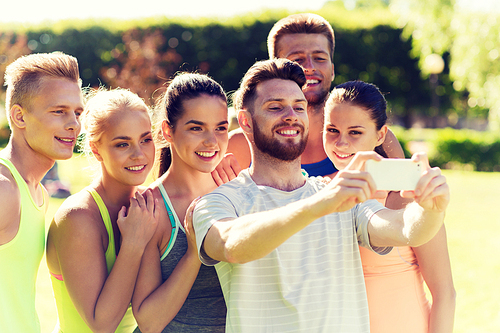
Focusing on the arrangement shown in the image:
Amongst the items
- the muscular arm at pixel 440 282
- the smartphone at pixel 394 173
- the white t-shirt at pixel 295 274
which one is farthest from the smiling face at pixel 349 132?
the smartphone at pixel 394 173

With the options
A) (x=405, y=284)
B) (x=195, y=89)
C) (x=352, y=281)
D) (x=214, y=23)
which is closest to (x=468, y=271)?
(x=405, y=284)

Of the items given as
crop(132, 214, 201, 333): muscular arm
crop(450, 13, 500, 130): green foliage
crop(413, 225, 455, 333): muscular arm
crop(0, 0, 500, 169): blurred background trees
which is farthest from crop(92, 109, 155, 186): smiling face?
crop(450, 13, 500, 130): green foliage

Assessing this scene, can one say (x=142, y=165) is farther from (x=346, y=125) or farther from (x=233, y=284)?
(x=346, y=125)

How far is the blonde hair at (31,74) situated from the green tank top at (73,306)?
654 millimetres

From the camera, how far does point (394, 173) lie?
187 cm

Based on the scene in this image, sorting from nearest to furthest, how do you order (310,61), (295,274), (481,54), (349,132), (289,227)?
1. (289,227)
2. (295,274)
3. (349,132)
4. (310,61)
5. (481,54)

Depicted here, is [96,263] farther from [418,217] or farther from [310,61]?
[310,61]

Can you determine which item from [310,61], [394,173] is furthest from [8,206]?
[310,61]

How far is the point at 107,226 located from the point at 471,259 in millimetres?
7558

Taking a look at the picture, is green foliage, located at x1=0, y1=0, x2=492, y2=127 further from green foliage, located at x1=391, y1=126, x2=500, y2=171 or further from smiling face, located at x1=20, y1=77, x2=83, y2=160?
smiling face, located at x1=20, y1=77, x2=83, y2=160

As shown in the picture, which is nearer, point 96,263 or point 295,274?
point 295,274

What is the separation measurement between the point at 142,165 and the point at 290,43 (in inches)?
68.5

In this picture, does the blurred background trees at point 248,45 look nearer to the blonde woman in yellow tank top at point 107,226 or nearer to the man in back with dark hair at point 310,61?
the man in back with dark hair at point 310,61

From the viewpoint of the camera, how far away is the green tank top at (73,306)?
2.64m
